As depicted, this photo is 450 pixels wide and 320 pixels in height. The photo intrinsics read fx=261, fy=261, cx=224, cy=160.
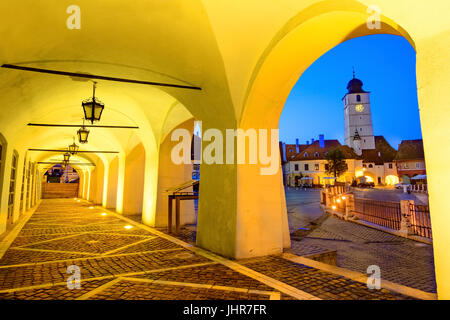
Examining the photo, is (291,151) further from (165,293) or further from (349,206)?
(165,293)

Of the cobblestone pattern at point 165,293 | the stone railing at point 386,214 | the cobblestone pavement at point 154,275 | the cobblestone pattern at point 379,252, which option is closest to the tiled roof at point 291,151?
the stone railing at point 386,214

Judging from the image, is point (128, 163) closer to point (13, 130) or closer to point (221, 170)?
point (13, 130)

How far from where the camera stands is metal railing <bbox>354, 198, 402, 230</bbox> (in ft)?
38.3

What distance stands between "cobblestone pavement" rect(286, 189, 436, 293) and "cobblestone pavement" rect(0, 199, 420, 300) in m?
1.80

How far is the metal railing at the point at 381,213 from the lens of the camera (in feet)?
38.3

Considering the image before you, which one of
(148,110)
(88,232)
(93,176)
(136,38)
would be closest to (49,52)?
(136,38)

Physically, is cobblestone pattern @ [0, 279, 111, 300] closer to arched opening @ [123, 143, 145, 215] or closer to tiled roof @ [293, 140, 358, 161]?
arched opening @ [123, 143, 145, 215]

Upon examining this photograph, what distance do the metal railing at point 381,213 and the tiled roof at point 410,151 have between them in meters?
52.6

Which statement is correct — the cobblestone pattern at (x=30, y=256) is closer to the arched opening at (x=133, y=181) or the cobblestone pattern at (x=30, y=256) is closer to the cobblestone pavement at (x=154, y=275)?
the cobblestone pavement at (x=154, y=275)

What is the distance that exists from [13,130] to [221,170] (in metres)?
7.28

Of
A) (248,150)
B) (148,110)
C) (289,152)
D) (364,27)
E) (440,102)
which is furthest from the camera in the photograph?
(289,152)

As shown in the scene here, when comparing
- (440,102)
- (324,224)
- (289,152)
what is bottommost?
(324,224)

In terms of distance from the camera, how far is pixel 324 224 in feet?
44.0
